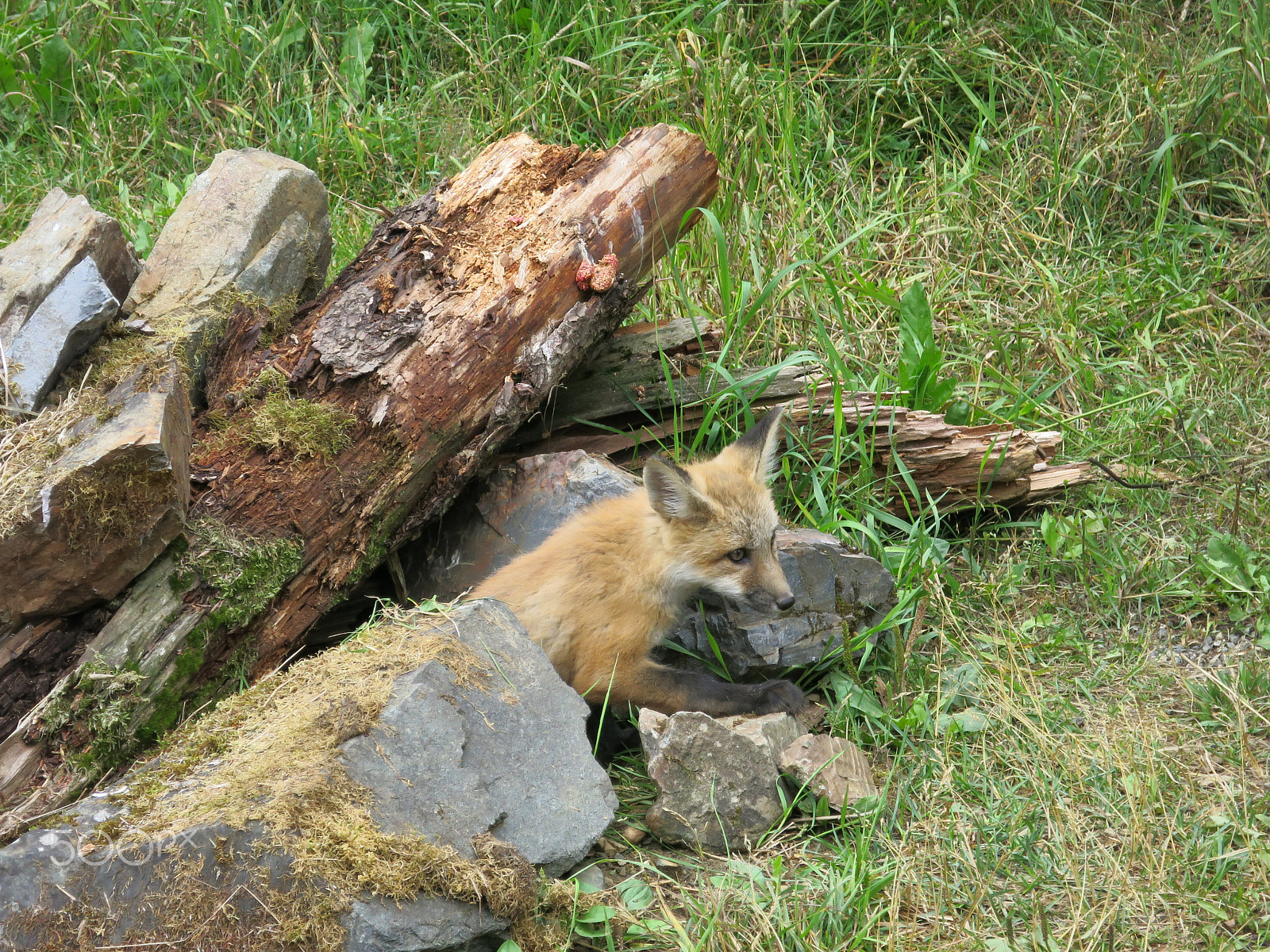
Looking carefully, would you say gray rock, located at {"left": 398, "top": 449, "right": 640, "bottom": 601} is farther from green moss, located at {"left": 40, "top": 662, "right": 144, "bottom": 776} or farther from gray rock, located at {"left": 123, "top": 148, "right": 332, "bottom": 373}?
green moss, located at {"left": 40, "top": 662, "right": 144, "bottom": 776}

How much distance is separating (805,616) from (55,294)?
3629 mm

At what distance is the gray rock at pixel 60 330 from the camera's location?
4.12 metres

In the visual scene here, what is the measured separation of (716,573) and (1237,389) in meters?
3.96

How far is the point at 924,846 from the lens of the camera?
3.59m

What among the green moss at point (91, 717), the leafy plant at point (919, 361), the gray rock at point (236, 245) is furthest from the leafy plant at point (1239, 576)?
the green moss at point (91, 717)

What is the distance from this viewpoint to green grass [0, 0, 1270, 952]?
3545mm

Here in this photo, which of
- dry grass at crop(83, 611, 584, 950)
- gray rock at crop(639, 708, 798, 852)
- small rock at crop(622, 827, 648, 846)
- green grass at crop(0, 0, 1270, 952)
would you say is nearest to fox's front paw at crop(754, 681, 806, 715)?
green grass at crop(0, 0, 1270, 952)

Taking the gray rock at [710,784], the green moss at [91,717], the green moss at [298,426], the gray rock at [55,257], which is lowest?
the gray rock at [710,784]

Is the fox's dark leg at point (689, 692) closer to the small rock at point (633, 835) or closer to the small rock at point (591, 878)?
the small rock at point (633, 835)

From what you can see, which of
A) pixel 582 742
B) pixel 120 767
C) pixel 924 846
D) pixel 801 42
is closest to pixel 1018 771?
pixel 924 846

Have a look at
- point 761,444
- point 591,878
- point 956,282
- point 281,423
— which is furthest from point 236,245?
point 956,282

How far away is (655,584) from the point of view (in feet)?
14.8

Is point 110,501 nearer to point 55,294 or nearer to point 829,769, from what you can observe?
point 55,294

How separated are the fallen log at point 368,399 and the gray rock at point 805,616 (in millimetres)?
1380
